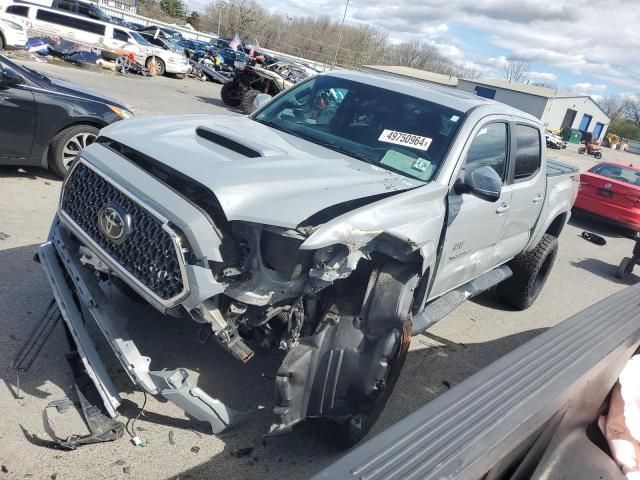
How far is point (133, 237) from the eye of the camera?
8.74ft

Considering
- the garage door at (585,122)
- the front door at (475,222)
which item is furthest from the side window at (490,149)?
the garage door at (585,122)

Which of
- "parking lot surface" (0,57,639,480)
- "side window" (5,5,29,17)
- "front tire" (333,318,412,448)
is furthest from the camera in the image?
"side window" (5,5,29,17)

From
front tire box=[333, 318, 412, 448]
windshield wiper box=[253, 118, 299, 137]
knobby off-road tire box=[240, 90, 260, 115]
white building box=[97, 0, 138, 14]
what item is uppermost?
white building box=[97, 0, 138, 14]

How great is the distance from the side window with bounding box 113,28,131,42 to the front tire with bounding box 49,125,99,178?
17.0m

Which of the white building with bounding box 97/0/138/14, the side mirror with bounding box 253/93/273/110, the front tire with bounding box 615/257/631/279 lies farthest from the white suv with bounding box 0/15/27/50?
the white building with bounding box 97/0/138/14

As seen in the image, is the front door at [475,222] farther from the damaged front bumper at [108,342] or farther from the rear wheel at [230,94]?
the rear wheel at [230,94]

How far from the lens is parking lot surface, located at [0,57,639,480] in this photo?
2764 mm

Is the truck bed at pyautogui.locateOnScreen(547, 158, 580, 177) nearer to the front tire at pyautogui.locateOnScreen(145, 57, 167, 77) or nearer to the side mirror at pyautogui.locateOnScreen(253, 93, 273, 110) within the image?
the side mirror at pyautogui.locateOnScreen(253, 93, 273, 110)

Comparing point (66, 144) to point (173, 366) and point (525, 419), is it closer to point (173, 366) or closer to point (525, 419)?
point (173, 366)

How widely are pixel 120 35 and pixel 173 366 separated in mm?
21251

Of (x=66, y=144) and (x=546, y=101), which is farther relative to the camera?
(x=546, y=101)

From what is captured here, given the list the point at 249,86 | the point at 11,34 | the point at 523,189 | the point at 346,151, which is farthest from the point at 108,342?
the point at 11,34

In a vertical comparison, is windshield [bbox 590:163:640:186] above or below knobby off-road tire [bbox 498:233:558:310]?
above

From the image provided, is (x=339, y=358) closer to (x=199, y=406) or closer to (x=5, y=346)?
(x=199, y=406)
